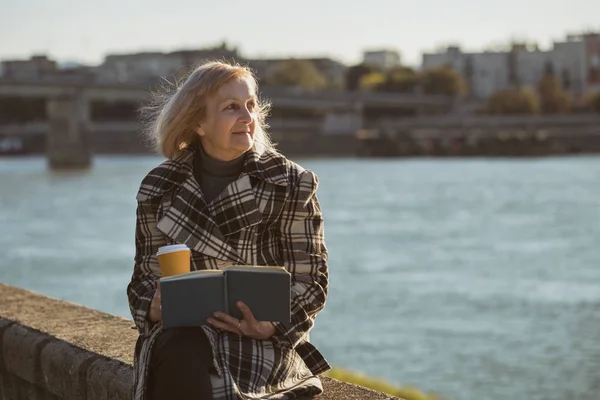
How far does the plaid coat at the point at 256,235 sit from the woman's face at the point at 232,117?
4 cm

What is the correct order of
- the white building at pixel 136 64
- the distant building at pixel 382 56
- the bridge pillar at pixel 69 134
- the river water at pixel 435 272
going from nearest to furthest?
the river water at pixel 435 272 < the bridge pillar at pixel 69 134 < the white building at pixel 136 64 < the distant building at pixel 382 56

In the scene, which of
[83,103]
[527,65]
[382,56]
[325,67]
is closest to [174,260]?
[83,103]

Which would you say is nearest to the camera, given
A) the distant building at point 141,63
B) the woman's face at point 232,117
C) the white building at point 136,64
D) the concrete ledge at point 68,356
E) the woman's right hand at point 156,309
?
the woman's right hand at point 156,309

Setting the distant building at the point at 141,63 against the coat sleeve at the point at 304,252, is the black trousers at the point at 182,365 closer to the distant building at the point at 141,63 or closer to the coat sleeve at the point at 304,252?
the coat sleeve at the point at 304,252

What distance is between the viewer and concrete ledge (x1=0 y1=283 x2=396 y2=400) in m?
2.62

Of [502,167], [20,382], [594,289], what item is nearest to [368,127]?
[502,167]

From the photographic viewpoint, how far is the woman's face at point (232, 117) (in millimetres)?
2338

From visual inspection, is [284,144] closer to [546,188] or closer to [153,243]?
Result: [546,188]

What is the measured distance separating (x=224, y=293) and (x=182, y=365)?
0.47 ft

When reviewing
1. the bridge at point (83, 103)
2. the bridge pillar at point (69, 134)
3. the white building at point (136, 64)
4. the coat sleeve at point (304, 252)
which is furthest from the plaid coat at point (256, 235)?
the white building at point (136, 64)

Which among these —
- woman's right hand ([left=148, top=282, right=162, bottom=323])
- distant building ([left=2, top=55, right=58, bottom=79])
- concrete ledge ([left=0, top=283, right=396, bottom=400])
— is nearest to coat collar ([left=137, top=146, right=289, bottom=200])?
woman's right hand ([left=148, top=282, right=162, bottom=323])

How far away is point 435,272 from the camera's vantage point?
17.6 m

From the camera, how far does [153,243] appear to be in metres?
2.35

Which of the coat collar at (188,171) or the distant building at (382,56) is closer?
the coat collar at (188,171)
